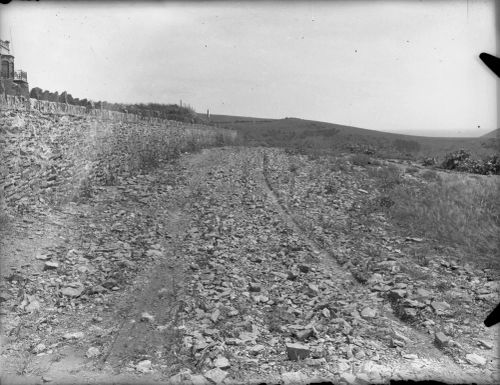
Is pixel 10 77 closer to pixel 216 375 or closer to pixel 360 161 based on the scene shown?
pixel 216 375

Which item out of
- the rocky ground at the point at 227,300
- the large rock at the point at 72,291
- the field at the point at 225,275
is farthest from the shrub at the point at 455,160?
the large rock at the point at 72,291

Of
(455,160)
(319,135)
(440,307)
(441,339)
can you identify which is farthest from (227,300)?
(319,135)

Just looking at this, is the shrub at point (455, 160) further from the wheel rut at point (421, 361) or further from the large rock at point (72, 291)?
the large rock at point (72, 291)

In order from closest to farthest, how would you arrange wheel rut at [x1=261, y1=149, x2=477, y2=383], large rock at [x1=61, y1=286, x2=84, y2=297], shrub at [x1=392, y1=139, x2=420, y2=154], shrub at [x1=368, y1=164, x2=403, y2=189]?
wheel rut at [x1=261, y1=149, x2=477, y2=383], large rock at [x1=61, y1=286, x2=84, y2=297], shrub at [x1=368, y1=164, x2=403, y2=189], shrub at [x1=392, y1=139, x2=420, y2=154]

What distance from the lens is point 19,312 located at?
4520 mm

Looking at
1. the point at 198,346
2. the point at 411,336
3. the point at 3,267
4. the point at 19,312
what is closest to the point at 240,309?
the point at 198,346

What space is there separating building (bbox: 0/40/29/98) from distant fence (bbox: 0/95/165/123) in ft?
0.36

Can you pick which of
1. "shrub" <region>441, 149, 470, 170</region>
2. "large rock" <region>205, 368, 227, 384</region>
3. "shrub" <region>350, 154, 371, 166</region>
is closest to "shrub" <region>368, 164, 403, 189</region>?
"shrub" <region>350, 154, 371, 166</region>

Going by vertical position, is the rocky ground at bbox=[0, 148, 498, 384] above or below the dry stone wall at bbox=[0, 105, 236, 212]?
below

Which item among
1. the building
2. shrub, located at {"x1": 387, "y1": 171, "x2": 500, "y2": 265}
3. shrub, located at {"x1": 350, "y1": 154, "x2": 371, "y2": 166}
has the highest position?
the building

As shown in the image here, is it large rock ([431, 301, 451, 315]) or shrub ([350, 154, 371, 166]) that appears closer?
large rock ([431, 301, 451, 315])

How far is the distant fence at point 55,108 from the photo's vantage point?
631 centimetres

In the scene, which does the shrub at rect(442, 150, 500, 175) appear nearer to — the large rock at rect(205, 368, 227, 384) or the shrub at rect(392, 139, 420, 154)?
the large rock at rect(205, 368, 227, 384)

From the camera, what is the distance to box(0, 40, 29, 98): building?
6.24 m
